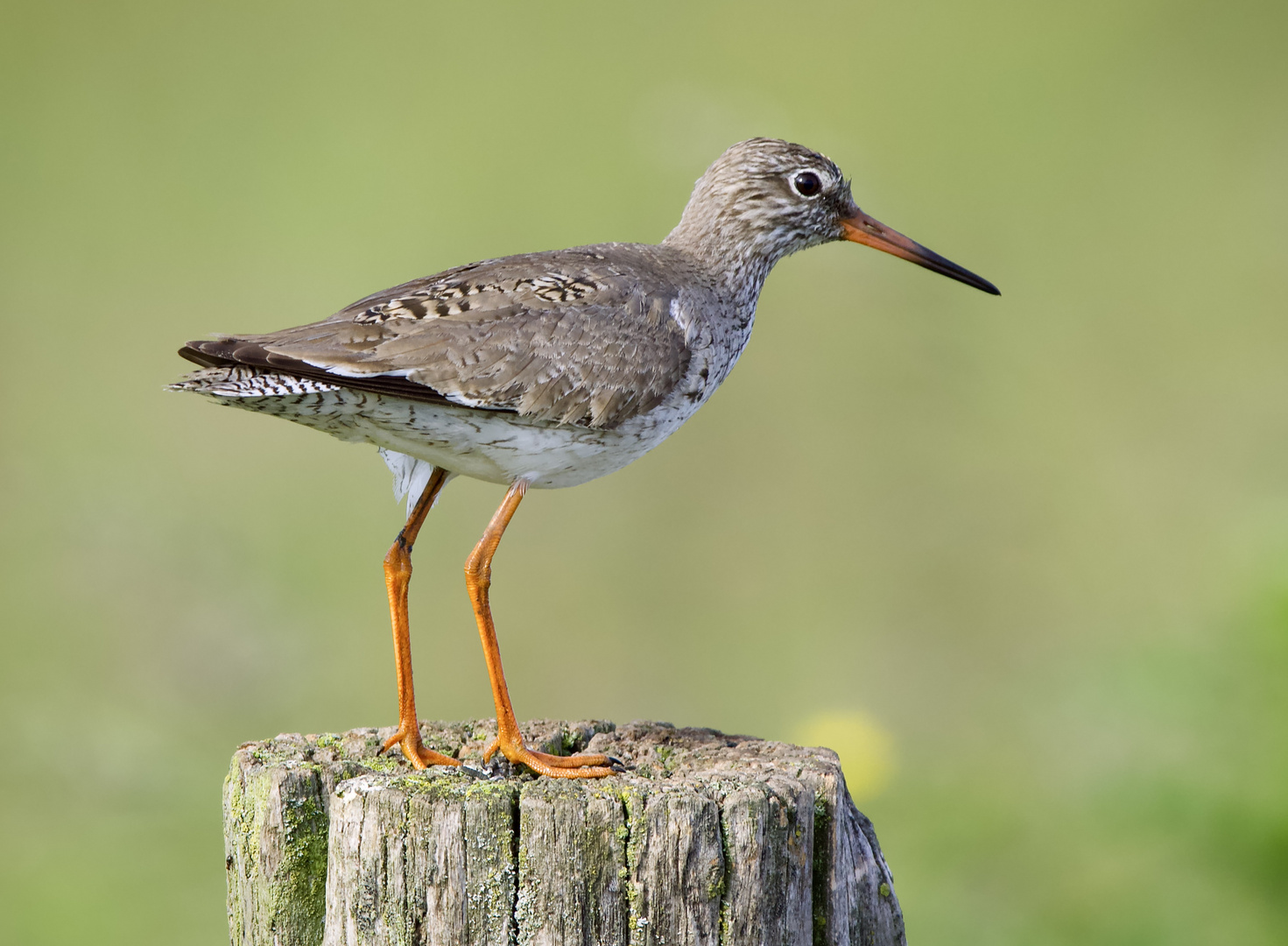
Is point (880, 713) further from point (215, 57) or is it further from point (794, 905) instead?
point (215, 57)

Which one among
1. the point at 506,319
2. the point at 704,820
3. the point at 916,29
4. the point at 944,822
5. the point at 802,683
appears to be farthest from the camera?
the point at 916,29

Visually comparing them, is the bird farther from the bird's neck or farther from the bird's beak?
the bird's beak

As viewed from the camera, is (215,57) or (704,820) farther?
(215,57)

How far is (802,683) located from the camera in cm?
839

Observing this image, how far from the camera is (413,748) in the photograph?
14.8 ft

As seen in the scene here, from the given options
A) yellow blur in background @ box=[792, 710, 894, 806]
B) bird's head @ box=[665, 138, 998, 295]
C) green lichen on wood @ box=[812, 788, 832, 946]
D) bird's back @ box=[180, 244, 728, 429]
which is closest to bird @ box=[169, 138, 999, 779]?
bird's back @ box=[180, 244, 728, 429]

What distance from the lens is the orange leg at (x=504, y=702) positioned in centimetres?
436

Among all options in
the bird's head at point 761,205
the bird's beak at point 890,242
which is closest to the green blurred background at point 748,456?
the bird's beak at point 890,242

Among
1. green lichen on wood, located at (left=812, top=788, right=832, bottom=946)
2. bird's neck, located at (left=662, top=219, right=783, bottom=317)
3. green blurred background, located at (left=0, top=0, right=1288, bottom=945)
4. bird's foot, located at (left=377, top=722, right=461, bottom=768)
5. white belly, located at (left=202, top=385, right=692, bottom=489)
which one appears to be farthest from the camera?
green blurred background, located at (left=0, top=0, right=1288, bottom=945)

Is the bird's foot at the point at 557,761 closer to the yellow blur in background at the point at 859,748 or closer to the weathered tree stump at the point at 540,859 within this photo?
the weathered tree stump at the point at 540,859

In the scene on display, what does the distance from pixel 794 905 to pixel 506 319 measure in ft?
7.61

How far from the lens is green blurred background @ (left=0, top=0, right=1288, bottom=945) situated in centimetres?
595

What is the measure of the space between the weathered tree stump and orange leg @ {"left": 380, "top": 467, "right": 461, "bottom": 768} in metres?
0.56

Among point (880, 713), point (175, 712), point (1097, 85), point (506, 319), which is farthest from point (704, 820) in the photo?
point (1097, 85)
